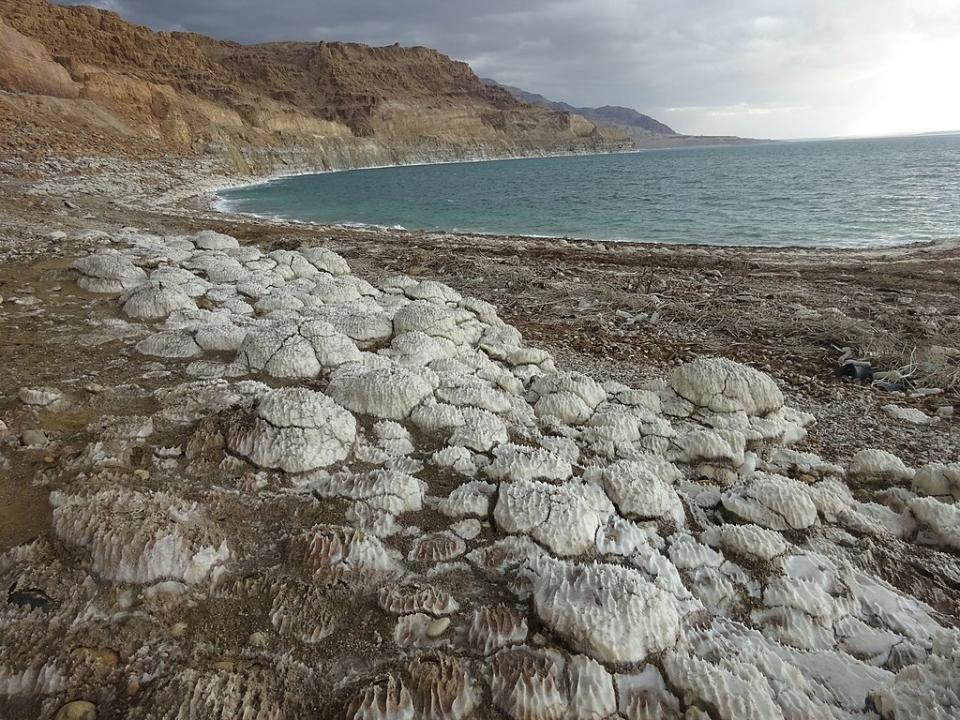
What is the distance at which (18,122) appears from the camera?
28.4m

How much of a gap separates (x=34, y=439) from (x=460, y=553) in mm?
2555

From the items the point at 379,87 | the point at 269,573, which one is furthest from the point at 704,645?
the point at 379,87

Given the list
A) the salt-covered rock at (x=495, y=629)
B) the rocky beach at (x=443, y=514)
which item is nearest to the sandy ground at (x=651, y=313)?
the rocky beach at (x=443, y=514)

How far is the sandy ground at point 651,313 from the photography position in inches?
164

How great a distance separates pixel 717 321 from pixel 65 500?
7392mm

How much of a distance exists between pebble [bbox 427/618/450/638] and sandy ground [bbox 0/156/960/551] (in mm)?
1866

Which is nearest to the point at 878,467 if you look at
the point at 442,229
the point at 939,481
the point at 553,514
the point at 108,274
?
the point at 939,481

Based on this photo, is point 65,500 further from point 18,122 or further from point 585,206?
point 18,122

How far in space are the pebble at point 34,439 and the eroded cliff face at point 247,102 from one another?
103 feet

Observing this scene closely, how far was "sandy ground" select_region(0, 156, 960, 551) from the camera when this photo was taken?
4160 millimetres

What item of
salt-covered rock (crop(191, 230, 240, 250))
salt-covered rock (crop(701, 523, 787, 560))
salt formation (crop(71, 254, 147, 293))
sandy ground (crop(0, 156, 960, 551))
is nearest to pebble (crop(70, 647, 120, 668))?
sandy ground (crop(0, 156, 960, 551))

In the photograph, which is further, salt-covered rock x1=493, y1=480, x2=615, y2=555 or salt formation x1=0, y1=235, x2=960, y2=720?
salt-covered rock x1=493, y1=480, x2=615, y2=555

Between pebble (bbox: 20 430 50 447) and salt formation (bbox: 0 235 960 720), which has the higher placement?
pebble (bbox: 20 430 50 447)

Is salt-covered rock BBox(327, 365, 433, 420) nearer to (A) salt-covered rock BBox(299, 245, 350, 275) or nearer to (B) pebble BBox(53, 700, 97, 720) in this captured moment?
(B) pebble BBox(53, 700, 97, 720)
